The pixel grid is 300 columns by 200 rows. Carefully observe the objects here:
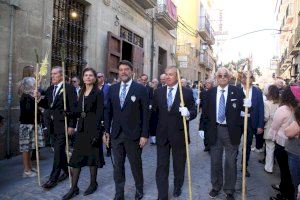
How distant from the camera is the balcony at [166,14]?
18234 mm

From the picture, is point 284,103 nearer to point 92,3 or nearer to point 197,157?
point 197,157

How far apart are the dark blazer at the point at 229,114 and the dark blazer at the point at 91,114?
166cm

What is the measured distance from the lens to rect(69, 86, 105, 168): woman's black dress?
17.6 feet

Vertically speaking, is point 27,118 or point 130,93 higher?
point 130,93

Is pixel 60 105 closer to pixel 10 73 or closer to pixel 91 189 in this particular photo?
pixel 91 189

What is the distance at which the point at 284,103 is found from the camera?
5.16 metres

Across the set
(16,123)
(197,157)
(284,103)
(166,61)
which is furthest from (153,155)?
(166,61)

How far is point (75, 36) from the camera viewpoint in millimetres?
10891

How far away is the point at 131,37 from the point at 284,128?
1107 centimetres

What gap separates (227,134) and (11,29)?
5.22 meters

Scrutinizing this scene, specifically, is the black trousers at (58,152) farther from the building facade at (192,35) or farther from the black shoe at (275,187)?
the building facade at (192,35)

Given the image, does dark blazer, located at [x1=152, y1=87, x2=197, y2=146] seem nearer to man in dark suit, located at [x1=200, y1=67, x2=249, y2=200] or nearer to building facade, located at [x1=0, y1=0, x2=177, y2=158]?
man in dark suit, located at [x1=200, y1=67, x2=249, y2=200]

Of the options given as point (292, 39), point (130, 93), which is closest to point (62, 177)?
point (130, 93)

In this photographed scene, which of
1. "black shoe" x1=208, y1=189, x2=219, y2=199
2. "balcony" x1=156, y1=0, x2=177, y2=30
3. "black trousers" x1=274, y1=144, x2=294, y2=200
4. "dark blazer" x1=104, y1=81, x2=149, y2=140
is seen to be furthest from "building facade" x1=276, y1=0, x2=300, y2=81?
"dark blazer" x1=104, y1=81, x2=149, y2=140
